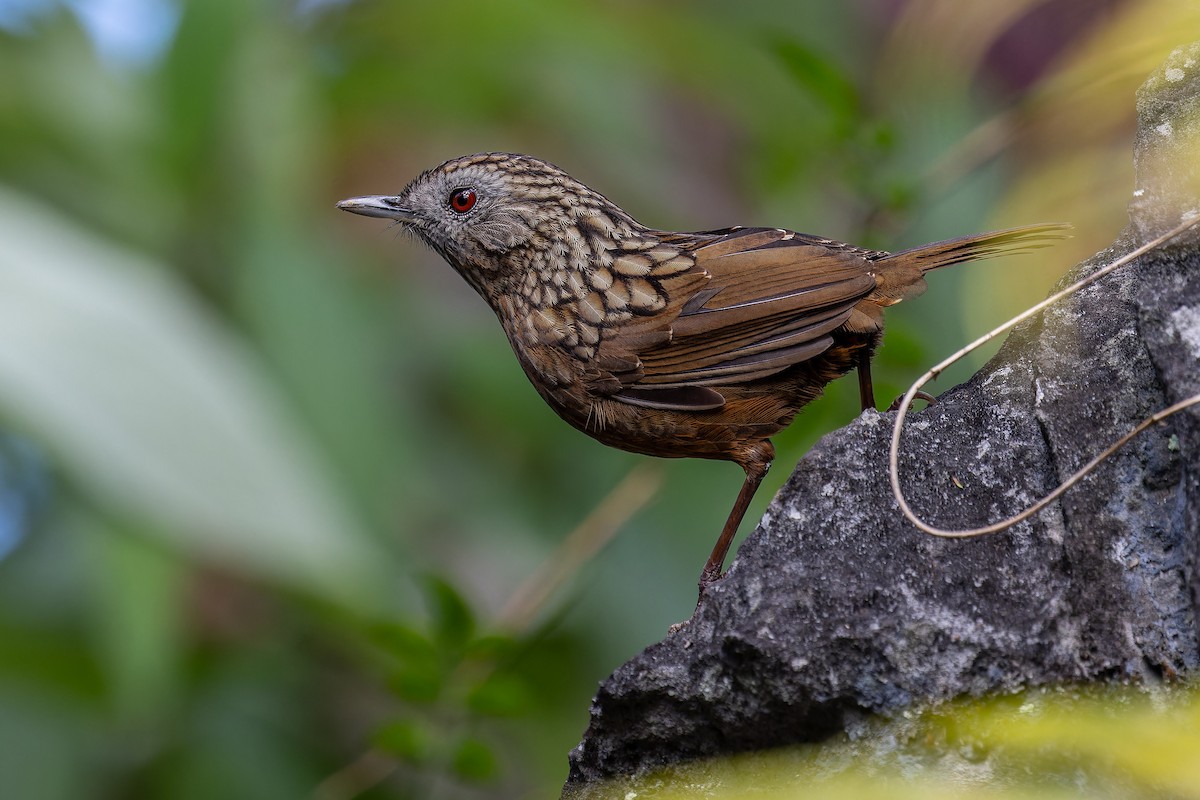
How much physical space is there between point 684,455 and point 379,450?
1787mm

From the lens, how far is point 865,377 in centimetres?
328

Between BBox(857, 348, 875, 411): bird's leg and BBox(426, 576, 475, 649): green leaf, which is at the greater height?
BBox(857, 348, 875, 411): bird's leg

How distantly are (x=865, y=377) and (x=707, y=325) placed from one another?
16.1 inches

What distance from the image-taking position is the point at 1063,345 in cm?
247

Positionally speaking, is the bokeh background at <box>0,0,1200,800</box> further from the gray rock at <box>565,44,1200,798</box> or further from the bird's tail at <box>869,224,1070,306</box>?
the gray rock at <box>565,44,1200,798</box>

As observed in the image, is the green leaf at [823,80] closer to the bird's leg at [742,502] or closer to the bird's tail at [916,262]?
the bird's tail at [916,262]

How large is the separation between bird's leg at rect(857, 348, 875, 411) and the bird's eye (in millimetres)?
1211

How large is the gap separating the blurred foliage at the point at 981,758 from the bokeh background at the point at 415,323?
2.43 ft

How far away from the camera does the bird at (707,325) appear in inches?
125

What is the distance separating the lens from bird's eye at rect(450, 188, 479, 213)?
3799 millimetres

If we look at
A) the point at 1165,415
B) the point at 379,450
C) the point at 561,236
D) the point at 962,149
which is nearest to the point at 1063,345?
the point at 1165,415

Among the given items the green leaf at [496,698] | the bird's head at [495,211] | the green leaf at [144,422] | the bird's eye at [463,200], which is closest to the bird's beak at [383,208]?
the bird's head at [495,211]

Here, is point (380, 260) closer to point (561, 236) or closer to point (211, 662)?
point (211, 662)

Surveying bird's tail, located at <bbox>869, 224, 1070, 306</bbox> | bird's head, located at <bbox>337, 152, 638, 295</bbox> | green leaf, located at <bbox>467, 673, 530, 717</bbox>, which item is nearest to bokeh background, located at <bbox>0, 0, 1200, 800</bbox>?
green leaf, located at <bbox>467, 673, 530, 717</bbox>
